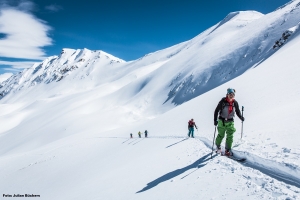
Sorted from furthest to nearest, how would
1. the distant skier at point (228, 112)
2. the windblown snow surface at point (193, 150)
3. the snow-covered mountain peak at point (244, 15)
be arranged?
the snow-covered mountain peak at point (244, 15) < the distant skier at point (228, 112) < the windblown snow surface at point (193, 150)

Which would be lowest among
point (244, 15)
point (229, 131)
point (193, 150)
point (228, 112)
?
point (193, 150)

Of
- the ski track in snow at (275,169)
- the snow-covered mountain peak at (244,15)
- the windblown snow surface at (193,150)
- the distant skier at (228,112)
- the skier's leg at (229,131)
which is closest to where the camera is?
the ski track in snow at (275,169)

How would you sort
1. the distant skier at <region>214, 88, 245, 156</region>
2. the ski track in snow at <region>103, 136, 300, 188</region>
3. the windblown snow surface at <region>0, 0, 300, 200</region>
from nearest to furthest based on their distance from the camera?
the ski track in snow at <region>103, 136, 300, 188</region> → the windblown snow surface at <region>0, 0, 300, 200</region> → the distant skier at <region>214, 88, 245, 156</region>

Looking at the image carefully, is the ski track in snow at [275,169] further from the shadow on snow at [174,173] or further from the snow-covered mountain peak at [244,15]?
the snow-covered mountain peak at [244,15]

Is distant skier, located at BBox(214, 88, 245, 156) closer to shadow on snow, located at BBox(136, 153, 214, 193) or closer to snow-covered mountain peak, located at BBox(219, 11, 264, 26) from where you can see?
shadow on snow, located at BBox(136, 153, 214, 193)

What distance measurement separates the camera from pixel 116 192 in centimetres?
745

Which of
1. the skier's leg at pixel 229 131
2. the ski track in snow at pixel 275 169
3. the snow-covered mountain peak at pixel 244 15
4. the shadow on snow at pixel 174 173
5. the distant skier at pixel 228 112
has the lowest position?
the shadow on snow at pixel 174 173

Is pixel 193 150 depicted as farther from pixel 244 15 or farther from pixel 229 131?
pixel 244 15

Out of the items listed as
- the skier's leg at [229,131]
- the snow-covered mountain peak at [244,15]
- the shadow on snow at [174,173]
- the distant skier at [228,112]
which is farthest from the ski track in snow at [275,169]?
the snow-covered mountain peak at [244,15]

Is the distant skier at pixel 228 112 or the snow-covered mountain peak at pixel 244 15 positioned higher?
the snow-covered mountain peak at pixel 244 15

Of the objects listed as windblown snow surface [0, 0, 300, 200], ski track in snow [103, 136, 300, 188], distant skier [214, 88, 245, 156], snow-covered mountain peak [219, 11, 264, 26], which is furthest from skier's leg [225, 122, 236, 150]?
snow-covered mountain peak [219, 11, 264, 26]

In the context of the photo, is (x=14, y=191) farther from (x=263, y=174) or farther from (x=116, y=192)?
(x=263, y=174)

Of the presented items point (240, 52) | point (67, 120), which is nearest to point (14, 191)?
point (67, 120)

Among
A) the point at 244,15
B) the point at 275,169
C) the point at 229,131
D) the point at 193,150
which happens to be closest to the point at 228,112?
the point at 229,131
